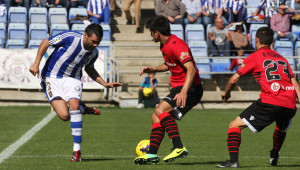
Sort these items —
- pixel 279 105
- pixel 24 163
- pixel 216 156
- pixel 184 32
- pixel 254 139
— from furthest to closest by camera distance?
1. pixel 184 32
2. pixel 254 139
3. pixel 216 156
4. pixel 24 163
5. pixel 279 105

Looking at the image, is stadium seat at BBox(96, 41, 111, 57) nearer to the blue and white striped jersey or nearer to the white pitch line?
the white pitch line

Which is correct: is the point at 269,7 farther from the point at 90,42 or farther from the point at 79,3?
the point at 90,42

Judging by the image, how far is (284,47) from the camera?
20.7m

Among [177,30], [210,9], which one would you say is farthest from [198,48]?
[210,9]

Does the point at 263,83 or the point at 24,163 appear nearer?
the point at 263,83

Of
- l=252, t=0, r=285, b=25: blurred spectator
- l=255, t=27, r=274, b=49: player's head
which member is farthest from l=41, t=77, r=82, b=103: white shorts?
l=252, t=0, r=285, b=25: blurred spectator

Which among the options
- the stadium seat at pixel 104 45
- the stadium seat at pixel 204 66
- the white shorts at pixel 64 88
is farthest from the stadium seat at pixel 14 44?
the white shorts at pixel 64 88

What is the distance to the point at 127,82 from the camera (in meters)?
19.8

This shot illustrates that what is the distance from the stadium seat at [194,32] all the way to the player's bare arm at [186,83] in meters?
13.3

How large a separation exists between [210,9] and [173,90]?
1453cm

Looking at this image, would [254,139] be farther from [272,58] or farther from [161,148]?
[272,58]

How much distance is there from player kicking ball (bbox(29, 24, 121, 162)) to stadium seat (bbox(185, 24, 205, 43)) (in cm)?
1256

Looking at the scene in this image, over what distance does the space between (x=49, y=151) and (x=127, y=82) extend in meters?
10.7

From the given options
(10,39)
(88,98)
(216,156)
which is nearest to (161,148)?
(216,156)
